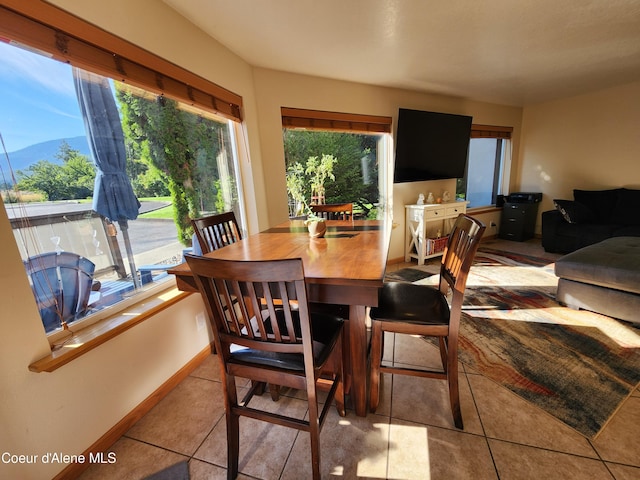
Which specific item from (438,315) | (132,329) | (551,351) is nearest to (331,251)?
(438,315)

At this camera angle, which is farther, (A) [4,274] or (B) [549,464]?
(B) [549,464]

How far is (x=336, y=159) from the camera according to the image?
3.47m

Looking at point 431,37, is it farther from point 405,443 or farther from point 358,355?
point 405,443

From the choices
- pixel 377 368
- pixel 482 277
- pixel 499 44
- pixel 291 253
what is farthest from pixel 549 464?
pixel 499 44

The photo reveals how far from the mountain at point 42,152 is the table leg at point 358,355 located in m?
1.55

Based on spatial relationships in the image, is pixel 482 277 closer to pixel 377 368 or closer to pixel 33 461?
pixel 377 368

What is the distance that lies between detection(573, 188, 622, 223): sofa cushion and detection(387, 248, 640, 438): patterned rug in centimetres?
192

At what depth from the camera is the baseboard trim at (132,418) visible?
1.18 m

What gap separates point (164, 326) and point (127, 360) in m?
0.26

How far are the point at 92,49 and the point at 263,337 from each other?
160 centimetres

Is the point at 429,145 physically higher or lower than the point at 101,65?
lower

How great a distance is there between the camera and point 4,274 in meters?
0.98

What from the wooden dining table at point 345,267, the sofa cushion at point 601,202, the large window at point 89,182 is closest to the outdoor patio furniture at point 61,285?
the large window at point 89,182

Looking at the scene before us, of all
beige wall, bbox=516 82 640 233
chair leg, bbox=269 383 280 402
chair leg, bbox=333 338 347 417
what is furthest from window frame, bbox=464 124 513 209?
chair leg, bbox=269 383 280 402
